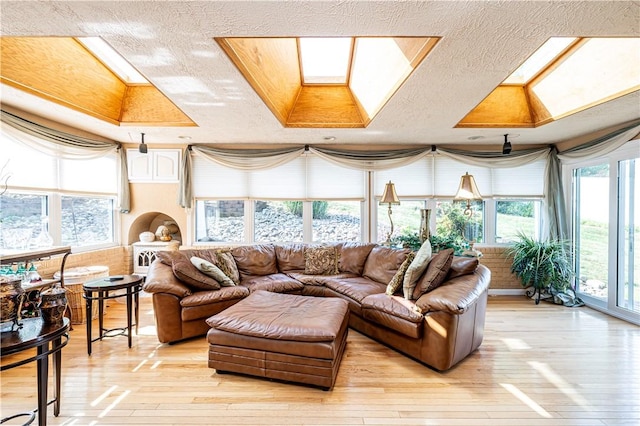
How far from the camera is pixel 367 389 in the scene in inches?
86.3

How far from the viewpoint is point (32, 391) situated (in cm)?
217

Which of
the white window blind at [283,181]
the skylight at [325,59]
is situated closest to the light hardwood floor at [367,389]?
the white window blind at [283,181]

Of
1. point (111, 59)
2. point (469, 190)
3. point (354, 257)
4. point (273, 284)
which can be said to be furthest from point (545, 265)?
point (111, 59)

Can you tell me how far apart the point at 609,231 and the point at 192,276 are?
534cm

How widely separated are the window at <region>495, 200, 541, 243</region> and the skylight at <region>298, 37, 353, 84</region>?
3472 mm

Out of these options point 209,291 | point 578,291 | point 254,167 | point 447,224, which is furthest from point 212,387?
point 578,291

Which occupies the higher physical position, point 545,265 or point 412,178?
point 412,178

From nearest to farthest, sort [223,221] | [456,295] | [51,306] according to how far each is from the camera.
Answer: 1. [51,306]
2. [456,295]
3. [223,221]

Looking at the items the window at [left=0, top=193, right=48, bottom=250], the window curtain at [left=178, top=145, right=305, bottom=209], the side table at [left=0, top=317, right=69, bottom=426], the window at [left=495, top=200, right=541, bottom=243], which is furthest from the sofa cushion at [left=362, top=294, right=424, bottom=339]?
the window at [left=0, top=193, right=48, bottom=250]

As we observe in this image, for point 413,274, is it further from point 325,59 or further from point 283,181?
point 283,181

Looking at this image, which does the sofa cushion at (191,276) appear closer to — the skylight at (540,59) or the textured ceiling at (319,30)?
the textured ceiling at (319,30)

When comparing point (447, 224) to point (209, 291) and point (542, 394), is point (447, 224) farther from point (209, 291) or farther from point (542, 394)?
point (209, 291)

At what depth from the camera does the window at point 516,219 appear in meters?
4.78

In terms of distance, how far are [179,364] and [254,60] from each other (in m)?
2.77
